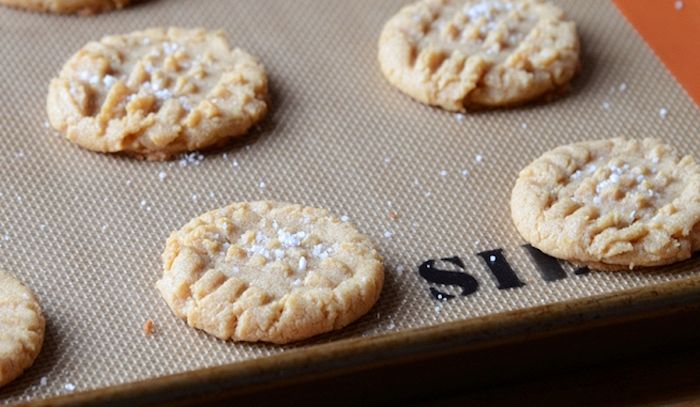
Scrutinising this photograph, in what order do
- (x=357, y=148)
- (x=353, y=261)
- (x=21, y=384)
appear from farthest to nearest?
(x=357, y=148) → (x=353, y=261) → (x=21, y=384)

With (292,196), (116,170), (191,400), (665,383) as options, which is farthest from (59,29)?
(665,383)

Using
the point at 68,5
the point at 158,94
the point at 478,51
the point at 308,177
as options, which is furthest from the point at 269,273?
the point at 68,5

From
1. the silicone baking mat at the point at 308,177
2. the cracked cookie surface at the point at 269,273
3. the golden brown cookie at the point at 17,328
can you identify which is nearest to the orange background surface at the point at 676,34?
the silicone baking mat at the point at 308,177

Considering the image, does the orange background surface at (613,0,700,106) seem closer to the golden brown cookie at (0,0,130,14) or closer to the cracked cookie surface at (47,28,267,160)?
the cracked cookie surface at (47,28,267,160)

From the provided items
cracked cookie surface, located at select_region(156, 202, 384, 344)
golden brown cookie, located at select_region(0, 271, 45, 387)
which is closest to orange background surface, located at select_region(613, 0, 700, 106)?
cracked cookie surface, located at select_region(156, 202, 384, 344)

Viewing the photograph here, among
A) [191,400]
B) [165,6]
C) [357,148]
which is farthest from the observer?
[165,6]

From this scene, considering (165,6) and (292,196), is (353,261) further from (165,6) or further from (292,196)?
(165,6)

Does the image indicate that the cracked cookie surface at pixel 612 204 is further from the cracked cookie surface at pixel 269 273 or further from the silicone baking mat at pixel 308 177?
the cracked cookie surface at pixel 269 273
